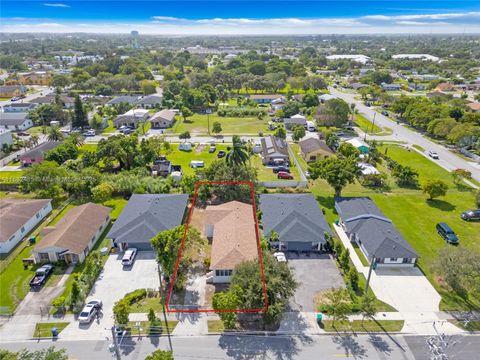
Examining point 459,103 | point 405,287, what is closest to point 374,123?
point 459,103

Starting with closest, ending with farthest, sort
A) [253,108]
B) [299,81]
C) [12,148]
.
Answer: [12,148] → [253,108] → [299,81]

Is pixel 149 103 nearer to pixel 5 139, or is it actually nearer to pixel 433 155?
pixel 5 139

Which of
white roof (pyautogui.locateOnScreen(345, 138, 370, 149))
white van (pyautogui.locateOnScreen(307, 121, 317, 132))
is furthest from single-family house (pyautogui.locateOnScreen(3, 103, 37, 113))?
white roof (pyautogui.locateOnScreen(345, 138, 370, 149))

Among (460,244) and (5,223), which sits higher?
(5,223)

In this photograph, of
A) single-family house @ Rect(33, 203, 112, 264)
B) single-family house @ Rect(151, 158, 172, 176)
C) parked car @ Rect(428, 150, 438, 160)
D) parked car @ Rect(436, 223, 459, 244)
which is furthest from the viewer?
parked car @ Rect(428, 150, 438, 160)

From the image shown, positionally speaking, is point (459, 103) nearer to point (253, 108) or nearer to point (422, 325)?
point (253, 108)

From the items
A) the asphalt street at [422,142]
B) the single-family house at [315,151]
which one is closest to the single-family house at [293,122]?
the single-family house at [315,151]

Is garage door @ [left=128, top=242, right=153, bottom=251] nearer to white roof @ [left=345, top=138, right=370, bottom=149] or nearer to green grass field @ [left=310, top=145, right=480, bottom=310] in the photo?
green grass field @ [left=310, top=145, right=480, bottom=310]
